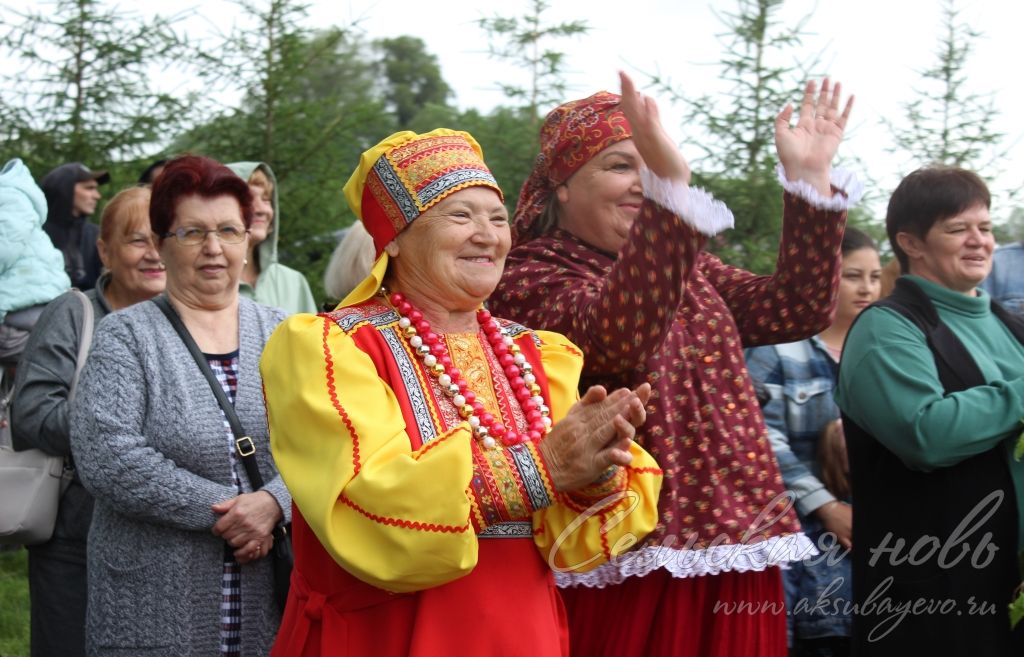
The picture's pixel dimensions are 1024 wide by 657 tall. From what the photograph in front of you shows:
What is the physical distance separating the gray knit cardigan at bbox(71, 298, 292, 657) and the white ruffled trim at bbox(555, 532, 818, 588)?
102 centimetres

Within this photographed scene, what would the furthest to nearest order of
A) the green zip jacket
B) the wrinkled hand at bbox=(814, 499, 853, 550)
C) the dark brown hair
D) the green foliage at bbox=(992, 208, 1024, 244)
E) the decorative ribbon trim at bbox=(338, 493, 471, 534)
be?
the green foliage at bbox=(992, 208, 1024, 244) → the wrinkled hand at bbox=(814, 499, 853, 550) → the dark brown hair → the green zip jacket → the decorative ribbon trim at bbox=(338, 493, 471, 534)

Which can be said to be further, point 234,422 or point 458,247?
point 234,422

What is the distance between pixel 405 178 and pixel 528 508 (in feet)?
2.82

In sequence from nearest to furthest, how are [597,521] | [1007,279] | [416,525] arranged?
1. [416,525]
2. [597,521]
3. [1007,279]

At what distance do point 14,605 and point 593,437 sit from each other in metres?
4.71

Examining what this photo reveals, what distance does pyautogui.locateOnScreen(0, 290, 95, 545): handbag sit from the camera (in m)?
3.89

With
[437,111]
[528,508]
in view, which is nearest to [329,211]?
[437,111]

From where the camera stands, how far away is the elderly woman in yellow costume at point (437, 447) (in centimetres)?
240

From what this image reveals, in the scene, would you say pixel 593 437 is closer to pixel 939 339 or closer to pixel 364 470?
pixel 364 470

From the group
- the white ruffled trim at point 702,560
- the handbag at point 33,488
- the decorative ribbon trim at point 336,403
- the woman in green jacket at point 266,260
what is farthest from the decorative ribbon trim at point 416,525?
the woman in green jacket at point 266,260

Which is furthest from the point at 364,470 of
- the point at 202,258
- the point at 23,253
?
the point at 23,253

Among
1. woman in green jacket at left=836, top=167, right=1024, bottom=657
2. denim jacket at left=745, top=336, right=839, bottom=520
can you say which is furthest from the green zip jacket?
denim jacket at left=745, top=336, right=839, bottom=520

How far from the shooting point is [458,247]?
276cm

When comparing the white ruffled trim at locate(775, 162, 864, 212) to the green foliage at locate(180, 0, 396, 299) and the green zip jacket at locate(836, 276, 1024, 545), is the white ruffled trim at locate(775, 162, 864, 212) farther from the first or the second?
the green foliage at locate(180, 0, 396, 299)
